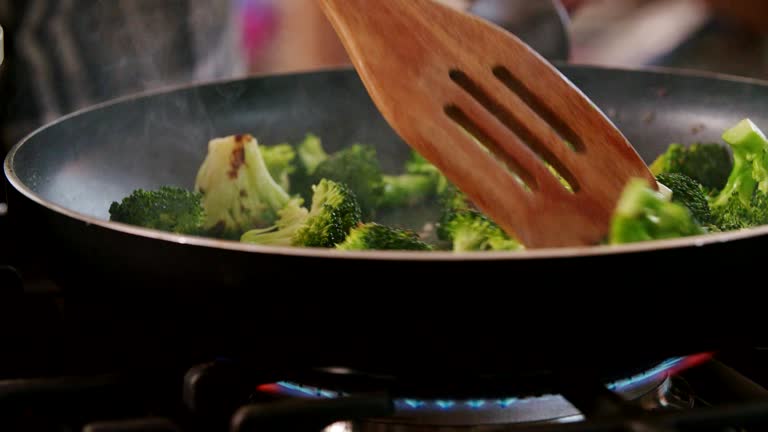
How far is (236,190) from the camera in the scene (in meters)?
1.28

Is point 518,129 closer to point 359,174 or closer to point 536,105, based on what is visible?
point 536,105

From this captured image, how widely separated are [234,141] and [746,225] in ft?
2.53

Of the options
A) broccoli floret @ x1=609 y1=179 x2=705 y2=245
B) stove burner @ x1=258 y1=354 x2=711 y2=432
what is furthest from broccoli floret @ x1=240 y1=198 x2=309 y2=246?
broccoli floret @ x1=609 y1=179 x2=705 y2=245

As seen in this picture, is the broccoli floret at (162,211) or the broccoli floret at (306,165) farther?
the broccoli floret at (306,165)

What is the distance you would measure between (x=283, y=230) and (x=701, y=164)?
685 millimetres

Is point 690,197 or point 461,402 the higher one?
point 690,197

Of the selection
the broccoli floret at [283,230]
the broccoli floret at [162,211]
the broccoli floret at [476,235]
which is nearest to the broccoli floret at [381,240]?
the broccoli floret at [476,235]

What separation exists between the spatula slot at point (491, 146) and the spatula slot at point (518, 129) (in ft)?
0.10

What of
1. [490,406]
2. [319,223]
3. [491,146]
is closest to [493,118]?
[491,146]

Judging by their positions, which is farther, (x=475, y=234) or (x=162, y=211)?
(x=162, y=211)

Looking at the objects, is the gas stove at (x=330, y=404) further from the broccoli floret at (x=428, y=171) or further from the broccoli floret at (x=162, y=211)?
the broccoli floret at (x=428, y=171)

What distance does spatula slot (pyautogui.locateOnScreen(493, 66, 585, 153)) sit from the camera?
1078 mm

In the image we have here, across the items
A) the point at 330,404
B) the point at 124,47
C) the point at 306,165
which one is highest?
the point at 124,47

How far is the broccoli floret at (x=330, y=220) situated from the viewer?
1060mm
